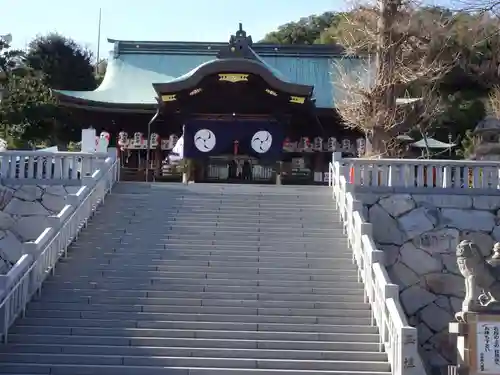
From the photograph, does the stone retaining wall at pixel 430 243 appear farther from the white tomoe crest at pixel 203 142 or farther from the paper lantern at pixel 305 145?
the paper lantern at pixel 305 145

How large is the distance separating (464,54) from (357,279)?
2123 centimetres

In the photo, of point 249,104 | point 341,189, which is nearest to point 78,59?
point 249,104

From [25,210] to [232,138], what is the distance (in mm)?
6999

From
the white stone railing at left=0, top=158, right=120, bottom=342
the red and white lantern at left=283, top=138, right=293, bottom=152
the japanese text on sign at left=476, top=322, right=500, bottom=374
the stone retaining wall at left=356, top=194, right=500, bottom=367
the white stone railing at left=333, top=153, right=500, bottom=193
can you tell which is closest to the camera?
the japanese text on sign at left=476, top=322, right=500, bottom=374

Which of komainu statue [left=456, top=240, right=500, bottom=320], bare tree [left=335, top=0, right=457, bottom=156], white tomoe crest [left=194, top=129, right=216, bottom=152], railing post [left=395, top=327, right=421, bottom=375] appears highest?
bare tree [left=335, top=0, right=457, bottom=156]

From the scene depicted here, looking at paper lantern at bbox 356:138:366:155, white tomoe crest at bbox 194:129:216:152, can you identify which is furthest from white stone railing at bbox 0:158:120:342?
paper lantern at bbox 356:138:366:155

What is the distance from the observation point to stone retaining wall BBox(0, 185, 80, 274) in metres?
12.2

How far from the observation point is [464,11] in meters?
11.7

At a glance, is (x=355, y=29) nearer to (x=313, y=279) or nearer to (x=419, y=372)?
(x=313, y=279)

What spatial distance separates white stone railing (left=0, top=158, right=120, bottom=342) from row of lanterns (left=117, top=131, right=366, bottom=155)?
20.6 feet

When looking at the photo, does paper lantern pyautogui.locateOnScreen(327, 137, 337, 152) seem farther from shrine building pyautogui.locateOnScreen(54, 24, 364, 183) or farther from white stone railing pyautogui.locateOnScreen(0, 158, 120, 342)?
white stone railing pyautogui.locateOnScreen(0, 158, 120, 342)

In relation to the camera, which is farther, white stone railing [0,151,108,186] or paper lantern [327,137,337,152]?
paper lantern [327,137,337,152]

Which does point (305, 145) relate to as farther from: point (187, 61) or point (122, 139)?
point (187, 61)

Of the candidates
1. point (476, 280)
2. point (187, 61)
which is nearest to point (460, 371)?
point (476, 280)
